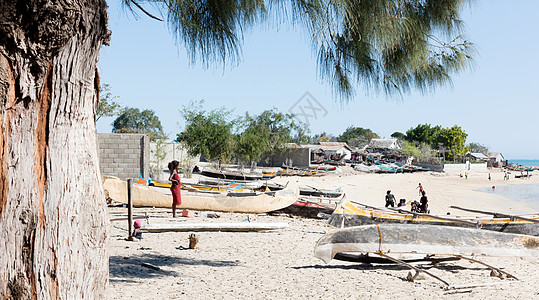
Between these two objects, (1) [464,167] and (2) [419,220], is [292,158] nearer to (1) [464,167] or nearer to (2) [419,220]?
(1) [464,167]

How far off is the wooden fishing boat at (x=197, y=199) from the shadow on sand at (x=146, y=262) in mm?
5284

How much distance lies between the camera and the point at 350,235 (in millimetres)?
6727

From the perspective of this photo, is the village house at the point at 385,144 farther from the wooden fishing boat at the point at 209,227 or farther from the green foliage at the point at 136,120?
the wooden fishing boat at the point at 209,227

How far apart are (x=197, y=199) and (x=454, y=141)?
64236 millimetres

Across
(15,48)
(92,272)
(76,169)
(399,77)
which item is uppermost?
(399,77)

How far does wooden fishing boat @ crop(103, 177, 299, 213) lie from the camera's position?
41.0 feet

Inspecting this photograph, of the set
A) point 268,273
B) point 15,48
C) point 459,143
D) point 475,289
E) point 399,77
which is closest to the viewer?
point 15,48

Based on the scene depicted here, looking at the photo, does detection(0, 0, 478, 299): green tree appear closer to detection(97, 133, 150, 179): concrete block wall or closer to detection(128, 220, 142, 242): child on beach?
detection(128, 220, 142, 242): child on beach

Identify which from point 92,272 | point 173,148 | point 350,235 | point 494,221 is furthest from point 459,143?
point 92,272

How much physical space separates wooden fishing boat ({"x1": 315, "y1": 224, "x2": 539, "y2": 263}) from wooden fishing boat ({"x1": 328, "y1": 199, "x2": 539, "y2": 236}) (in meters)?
2.36

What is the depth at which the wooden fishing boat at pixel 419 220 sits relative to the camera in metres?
9.80

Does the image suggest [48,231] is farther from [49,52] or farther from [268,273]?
[268,273]

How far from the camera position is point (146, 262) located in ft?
22.0

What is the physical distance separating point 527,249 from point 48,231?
7.22 meters
